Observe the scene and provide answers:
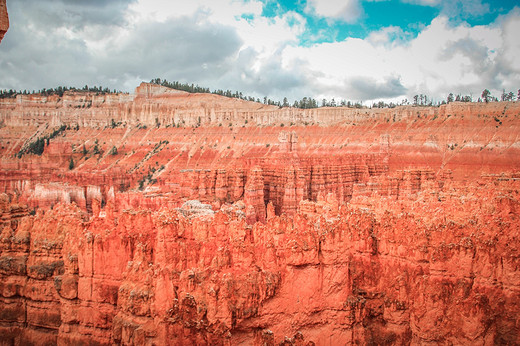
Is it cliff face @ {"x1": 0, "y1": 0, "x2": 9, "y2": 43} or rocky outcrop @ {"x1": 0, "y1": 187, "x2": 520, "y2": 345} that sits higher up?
cliff face @ {"x1": 0, "y1": 0, "x2": 9, "y2": 43}

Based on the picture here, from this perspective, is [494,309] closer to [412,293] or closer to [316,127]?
[412,293]

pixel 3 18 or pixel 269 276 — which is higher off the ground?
pixel 3 18

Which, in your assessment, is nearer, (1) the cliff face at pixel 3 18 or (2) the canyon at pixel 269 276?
(1) the cliff face at pixel 3 18

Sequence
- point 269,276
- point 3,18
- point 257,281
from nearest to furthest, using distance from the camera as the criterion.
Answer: point 3,18, point 257,281, point 269,276

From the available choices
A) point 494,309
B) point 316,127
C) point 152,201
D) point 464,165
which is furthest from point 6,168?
point 494,309

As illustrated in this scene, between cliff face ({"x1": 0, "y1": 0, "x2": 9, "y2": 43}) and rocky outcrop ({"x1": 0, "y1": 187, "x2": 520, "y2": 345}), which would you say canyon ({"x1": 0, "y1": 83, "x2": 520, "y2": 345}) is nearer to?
rocky outcrop ({"x1": 0, "y1": 187, "x2": 520, "y2": 345})

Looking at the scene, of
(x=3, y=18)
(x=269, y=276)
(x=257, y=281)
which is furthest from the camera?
(x=269, y=276)

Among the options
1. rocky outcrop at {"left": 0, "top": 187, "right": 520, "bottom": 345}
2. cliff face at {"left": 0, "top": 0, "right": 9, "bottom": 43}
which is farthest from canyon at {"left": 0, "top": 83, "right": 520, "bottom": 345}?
cliff face at {"left": 0, "top": 0, "right": 9, "bottom": 43}

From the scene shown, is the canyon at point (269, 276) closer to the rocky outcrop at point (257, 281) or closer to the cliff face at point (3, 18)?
the rocky outcrop at point (257, 281)

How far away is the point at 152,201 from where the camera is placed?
119 feet

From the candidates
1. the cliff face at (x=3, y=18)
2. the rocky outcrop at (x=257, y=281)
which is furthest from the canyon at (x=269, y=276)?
the cliff face at (x=3, y=18)

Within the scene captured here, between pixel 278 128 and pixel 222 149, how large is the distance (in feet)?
40.9

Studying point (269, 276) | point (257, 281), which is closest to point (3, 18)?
point (257, 281)

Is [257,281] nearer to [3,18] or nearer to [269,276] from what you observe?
[269,276]
